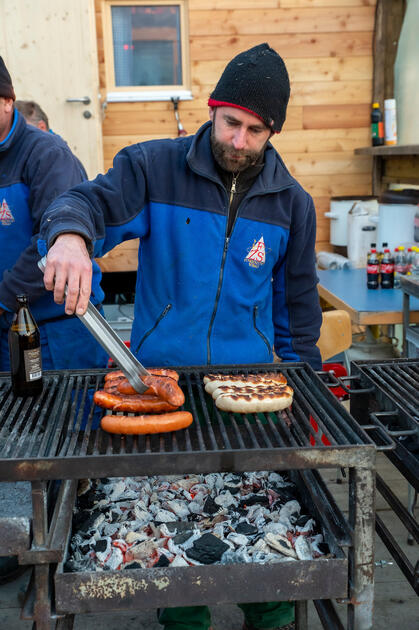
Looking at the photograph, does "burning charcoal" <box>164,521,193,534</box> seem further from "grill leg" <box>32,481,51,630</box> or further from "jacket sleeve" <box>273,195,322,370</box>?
"jacket sleeve" <box>273,195,322,370</box>

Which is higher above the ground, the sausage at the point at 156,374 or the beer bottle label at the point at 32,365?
the beer bottle label at the point at 32,365

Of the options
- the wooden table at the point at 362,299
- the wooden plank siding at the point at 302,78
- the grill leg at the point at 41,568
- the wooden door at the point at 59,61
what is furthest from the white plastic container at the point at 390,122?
the grill leg at the point at 41,568

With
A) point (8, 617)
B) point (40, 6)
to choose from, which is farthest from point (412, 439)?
point (40, 6)

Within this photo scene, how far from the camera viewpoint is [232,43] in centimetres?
746

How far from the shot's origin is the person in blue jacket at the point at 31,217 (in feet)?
10.5

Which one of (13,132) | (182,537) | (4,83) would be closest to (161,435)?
(182,537)

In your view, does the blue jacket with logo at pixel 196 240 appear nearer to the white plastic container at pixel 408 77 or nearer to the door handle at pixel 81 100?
the door handle at pixel 81 100

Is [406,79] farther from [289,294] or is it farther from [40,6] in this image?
[289,294]

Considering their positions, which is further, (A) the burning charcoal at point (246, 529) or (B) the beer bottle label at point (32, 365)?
(B) the beer bottle label at point (32, 365)

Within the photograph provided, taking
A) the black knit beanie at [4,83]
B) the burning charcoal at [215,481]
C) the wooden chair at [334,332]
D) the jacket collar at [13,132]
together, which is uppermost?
the black knit beanie at [4,83]

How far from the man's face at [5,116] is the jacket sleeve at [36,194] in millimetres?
167

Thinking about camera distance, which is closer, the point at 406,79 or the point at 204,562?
the point at 204,562

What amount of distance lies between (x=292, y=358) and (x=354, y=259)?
4057mm

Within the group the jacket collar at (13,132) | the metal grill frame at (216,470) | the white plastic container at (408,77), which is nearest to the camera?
the metal grill frame at (216,470)
